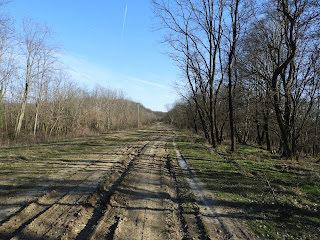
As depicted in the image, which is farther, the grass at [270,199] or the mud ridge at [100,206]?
the grass at [270,199]

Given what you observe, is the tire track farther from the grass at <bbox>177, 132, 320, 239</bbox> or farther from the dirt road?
the grass at <bbox>177, 132, 320, 239</bbox>

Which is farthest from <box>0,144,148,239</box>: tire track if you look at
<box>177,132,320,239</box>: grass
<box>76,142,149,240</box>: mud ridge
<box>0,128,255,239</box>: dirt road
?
<box>177,132,320,239</box>: grass

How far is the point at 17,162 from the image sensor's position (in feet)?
24.4

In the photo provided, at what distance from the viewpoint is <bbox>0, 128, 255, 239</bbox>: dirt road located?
304 centimetres

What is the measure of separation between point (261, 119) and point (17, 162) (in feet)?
56.0

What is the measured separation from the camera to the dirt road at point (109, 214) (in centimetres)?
304

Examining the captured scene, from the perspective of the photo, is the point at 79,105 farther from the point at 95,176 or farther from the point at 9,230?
the point at 9,230

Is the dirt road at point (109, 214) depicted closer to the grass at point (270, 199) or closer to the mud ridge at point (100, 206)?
the mud ridge at point (100, 206)

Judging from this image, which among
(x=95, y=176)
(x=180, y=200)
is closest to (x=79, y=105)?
(x=95, y=176)

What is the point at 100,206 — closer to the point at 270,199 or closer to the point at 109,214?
the point at 109,214

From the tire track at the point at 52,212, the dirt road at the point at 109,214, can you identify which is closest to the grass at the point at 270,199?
the dirt road at the point at 109,214

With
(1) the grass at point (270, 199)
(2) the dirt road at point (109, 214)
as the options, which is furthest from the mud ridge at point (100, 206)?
(1) the grass at point (270, 199)

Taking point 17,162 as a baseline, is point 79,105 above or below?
above

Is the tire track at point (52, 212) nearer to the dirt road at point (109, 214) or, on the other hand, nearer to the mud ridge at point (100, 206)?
the dirt road at point (109, 214)
